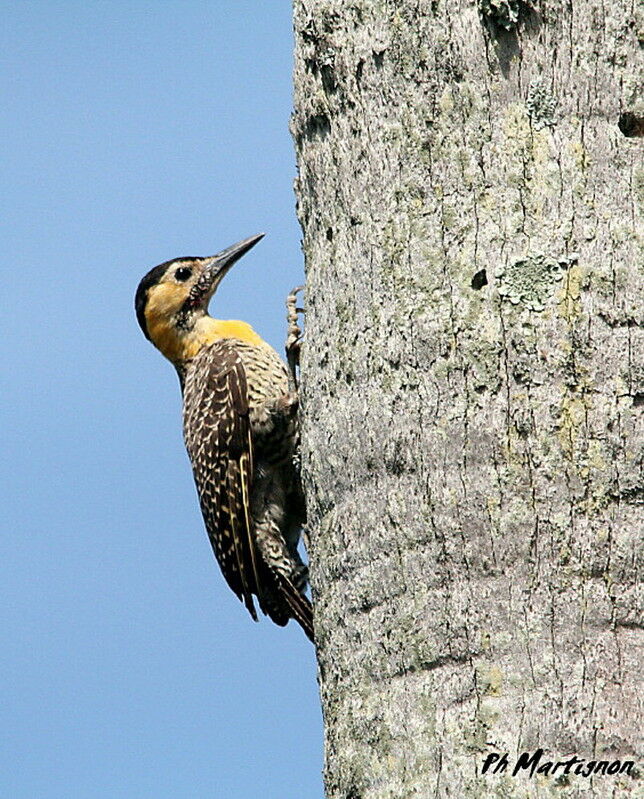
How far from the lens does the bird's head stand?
7668mm

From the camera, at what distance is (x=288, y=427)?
6.57 metres

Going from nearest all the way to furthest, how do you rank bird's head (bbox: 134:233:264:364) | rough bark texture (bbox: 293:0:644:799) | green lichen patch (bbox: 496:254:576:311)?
1. rough bark texture (bbox: 293:0:644:799)
2. green lichen patch (bbox: 496:254:576:311)
3. bird's head (bbox: 134:233:264:364)

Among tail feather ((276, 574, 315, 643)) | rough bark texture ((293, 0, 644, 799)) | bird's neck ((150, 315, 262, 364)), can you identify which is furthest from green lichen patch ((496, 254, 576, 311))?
bird's neck ((150, 315, 262, 364))

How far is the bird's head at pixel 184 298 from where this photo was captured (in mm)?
7668

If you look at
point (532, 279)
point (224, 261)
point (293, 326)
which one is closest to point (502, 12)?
point (532, 279)

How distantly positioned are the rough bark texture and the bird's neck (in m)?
3.68

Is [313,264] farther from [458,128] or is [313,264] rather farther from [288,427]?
[288,427]

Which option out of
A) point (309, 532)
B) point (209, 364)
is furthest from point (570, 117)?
point (209, 364)

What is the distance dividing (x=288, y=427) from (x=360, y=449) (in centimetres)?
303

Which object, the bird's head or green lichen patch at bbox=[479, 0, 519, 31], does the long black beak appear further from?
green lichen patch at bbox=[479, 0, 519, 31]

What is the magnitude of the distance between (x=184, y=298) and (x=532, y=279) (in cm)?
465

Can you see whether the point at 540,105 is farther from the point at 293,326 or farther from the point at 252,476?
the point at 252,476

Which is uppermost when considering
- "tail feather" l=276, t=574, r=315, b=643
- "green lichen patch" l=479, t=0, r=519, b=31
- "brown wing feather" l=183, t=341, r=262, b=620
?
"green lichen patch" l=479, t=0, r=519, b=31

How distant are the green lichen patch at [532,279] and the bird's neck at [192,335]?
415cm
